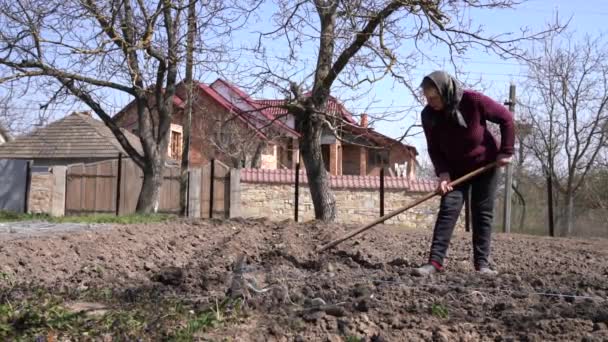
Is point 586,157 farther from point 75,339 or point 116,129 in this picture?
point 75,339

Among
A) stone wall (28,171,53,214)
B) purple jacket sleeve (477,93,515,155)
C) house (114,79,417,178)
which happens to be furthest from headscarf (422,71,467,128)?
stone wall (28,171,53,214)

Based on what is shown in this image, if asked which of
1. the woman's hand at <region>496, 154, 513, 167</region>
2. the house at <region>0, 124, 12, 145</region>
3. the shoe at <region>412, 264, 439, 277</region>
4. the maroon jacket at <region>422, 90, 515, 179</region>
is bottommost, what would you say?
the shoe at <region>412, 264, 439, 277</region>

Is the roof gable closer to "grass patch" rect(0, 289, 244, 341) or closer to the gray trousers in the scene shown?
the gray trousers

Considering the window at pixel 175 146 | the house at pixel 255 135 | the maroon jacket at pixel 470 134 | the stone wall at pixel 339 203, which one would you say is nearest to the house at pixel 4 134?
the house at pixel 255 135

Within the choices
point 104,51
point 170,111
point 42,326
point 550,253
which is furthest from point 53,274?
point 170,111

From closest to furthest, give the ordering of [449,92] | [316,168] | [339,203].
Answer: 1. [449,92]
2. [316,168]
3. [339,203]

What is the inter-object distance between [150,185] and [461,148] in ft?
35.6

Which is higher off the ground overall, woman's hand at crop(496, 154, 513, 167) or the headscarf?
the headscarf

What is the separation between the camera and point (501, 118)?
5.31 meters

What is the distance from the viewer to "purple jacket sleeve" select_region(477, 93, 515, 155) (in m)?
5.27

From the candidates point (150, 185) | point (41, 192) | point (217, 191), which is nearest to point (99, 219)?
point (150, 185)

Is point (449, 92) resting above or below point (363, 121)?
below

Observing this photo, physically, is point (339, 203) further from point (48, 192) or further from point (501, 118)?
point (501, 118)

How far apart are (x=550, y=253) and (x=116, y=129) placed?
1039 centimetres
